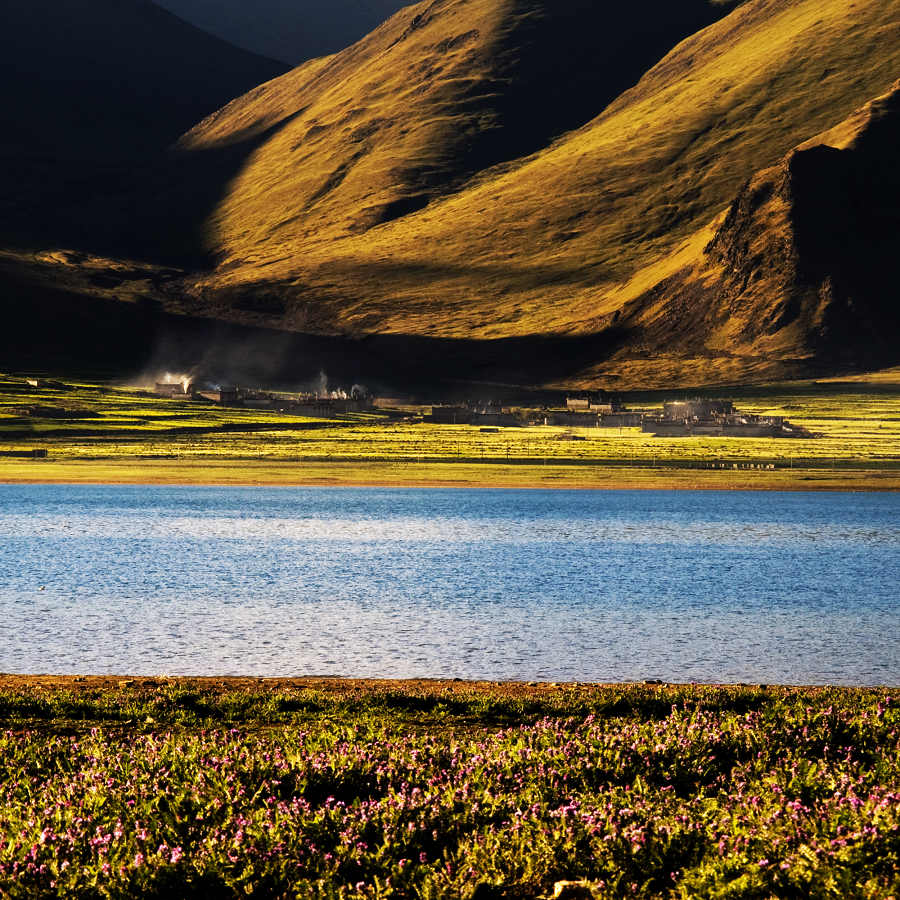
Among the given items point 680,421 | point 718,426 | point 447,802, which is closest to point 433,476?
point 718,426

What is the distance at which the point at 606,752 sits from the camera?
15.6 meters

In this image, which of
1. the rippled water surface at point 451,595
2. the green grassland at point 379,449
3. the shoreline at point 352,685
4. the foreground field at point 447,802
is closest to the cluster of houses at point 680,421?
the green grassland at point 379,449

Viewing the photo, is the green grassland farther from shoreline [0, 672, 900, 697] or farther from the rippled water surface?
shoreline [0, 672, 900, 697]

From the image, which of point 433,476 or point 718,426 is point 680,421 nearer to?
point 718,426

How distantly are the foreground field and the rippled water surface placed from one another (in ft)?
26.4

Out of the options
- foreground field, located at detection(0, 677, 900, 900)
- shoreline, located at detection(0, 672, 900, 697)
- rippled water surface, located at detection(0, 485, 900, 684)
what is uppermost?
foreground field, located at detection(0, 677, 900, 900)

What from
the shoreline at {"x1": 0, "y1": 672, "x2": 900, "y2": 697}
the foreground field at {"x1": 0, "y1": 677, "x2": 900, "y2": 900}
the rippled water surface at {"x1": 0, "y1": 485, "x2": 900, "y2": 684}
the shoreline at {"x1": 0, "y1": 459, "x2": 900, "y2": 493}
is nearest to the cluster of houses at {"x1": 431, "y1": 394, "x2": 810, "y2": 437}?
the shoreline at {"x1": 0, "y1": 459, "x2": 900, "y2": 493}

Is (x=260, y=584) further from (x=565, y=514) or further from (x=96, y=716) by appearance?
(x=565, y=514)

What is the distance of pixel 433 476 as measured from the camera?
108 metres

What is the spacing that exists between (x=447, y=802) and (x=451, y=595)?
26.3 metres

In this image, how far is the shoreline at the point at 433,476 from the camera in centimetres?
10094

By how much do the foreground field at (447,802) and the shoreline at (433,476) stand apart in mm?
80847

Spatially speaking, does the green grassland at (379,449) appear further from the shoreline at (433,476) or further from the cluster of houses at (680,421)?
the cluster of houses at (680,421)

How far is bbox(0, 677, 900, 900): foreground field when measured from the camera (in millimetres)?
11375
